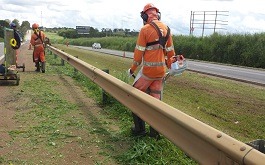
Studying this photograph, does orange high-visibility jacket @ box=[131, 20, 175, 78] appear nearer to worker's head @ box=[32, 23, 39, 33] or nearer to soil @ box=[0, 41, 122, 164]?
soil @ box=[0, 41, 122, 164]

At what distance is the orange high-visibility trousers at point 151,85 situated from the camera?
5.66 metres

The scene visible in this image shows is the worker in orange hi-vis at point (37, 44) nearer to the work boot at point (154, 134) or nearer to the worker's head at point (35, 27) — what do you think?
the worker's head at point (35, 27)

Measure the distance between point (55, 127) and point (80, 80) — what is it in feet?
20.5

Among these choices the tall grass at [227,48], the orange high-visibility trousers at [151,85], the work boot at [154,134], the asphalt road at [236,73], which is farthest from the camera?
the tall grass at [227,48]

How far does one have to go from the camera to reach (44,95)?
8602mm

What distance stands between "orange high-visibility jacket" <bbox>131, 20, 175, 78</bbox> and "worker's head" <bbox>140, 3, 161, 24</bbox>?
10 centimetres

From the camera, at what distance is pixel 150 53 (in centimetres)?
553

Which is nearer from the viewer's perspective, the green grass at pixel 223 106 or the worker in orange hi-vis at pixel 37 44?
the green grass at pixel 223 106

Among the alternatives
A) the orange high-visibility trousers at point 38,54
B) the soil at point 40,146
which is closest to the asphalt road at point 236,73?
the orange high-visibility trousers at point 38,54

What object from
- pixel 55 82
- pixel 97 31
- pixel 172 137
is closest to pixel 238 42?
pixel 55 82

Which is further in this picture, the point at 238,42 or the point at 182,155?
the point at 238,42

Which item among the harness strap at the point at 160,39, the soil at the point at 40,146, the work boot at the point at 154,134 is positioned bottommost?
the soil at the point at 40,146

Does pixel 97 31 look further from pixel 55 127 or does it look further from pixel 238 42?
pixel 55 127

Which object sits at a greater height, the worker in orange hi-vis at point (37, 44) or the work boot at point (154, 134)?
the worker in orange hi-vis at point (37, 44)
